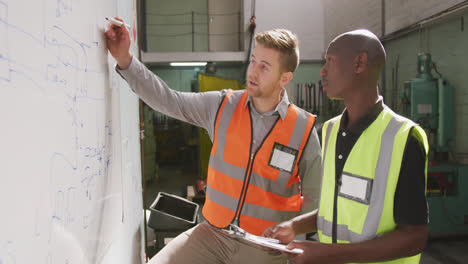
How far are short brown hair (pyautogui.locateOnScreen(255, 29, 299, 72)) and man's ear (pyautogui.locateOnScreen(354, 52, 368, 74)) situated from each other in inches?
24.7

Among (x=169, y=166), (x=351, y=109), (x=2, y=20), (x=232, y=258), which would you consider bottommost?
(x=169, y=166)

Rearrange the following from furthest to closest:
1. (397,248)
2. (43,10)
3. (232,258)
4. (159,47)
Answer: (159,47)
(232,258)
(397,248)
(43,10)

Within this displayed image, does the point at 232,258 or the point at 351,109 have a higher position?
the point at 351,109

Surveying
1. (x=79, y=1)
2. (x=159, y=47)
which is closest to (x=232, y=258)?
(x=79, y=1)

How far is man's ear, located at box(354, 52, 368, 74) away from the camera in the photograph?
1180mm

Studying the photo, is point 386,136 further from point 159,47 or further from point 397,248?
point 159,47

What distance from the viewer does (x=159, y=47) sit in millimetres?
9195

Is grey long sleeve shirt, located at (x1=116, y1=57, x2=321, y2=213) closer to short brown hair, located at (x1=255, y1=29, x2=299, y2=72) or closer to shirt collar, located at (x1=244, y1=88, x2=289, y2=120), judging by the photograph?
shirt collar, located at (x1=244, y1=88, x2=289, y2=120)

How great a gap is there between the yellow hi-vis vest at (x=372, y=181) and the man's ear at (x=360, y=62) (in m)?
0.17

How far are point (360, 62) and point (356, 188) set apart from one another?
17.6 inches

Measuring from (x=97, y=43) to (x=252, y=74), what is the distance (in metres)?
0.88

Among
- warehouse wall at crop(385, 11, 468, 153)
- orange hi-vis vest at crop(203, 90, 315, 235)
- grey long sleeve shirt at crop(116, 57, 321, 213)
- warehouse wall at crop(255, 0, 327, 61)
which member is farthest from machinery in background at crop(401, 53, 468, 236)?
warehouse wall at crop(255, 0, 327, 61)

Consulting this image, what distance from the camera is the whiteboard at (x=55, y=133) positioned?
0.55 m

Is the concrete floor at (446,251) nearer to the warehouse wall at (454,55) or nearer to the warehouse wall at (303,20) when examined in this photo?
the warehouse wall at (454,55)
